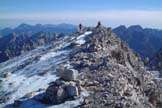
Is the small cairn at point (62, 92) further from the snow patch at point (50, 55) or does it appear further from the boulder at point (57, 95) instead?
the snow patch at point (50, 55)

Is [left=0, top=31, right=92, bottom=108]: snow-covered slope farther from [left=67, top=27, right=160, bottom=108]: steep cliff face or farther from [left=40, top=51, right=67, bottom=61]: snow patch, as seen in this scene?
[left=67, top=27, right=160, bottom=108]: steep cliff face

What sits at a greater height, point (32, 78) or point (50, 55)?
point (50, 55)

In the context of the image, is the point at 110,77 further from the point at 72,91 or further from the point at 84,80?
the point at 72,91

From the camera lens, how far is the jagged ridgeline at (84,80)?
44375mm

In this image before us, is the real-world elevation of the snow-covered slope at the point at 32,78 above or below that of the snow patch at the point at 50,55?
below

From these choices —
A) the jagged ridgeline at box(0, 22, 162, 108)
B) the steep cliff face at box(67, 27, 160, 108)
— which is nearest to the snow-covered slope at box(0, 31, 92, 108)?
the jagged ridgeline at box(0, 22, 162, 108)

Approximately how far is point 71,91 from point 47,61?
22578mm

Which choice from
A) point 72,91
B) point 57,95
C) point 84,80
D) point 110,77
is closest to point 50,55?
point 84,80

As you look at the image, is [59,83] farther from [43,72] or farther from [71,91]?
[43,72]

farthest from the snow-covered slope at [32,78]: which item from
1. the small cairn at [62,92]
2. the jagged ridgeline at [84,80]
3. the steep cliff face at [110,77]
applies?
the steep cliff face at [110,77]

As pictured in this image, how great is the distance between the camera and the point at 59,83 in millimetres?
46594

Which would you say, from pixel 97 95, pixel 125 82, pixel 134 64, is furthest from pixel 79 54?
pixel 97 95

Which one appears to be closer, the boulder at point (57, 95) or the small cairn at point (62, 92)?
the small cairn at point (62, 92)

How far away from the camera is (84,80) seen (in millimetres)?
48500
